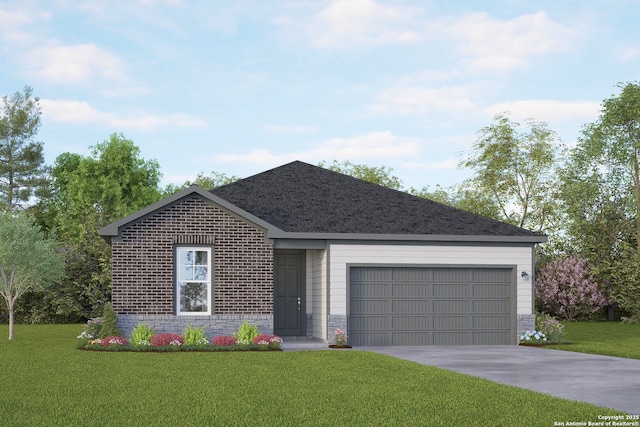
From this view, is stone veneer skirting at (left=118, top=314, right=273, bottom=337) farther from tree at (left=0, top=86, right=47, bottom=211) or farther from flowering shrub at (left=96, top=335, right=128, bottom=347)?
tree at (left=0, top=86, right=47, bottom=211)

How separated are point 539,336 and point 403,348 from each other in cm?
425

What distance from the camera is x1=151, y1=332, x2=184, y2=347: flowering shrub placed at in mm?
19438

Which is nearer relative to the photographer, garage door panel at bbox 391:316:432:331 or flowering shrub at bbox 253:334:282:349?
flowering shrub at bbox 253:334:282:349

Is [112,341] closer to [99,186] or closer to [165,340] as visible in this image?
[165,340]

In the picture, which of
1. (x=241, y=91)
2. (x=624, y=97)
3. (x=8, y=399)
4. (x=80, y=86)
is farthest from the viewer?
(x=624, y=97)

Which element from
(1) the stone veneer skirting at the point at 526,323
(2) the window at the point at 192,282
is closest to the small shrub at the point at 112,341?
(2) the window at the point at 192,282

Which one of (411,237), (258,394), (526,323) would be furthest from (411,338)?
(258,394)

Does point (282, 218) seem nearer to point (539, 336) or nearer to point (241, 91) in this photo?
point (539, 336)

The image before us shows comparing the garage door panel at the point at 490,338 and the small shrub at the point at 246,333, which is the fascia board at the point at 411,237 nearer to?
the small shrub at the point at 246,333

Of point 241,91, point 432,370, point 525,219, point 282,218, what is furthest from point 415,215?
point 525,219

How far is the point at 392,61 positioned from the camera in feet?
94.5

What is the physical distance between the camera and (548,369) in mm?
15484

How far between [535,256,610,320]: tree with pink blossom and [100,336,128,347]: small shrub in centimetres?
2716

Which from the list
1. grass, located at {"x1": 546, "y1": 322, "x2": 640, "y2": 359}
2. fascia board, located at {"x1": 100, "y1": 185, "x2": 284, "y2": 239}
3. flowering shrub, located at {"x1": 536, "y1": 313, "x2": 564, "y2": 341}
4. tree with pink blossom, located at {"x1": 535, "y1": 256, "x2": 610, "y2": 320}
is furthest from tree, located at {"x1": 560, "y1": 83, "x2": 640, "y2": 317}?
fascia board, located at {"x1": 100, "y1": 185, "x2": 284, "y2": 239}
